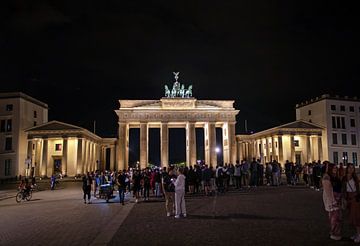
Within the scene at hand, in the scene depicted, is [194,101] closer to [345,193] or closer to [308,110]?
[308,110]

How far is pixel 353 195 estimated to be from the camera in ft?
32.7

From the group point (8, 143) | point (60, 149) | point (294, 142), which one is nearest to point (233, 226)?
point (8, 143)

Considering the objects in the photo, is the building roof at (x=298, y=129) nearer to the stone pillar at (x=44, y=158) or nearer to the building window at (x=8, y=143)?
the stone pillar at (x=44, y=158)

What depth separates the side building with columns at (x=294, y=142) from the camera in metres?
63.6

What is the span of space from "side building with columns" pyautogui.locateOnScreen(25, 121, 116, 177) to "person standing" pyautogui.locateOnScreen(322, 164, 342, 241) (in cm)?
5160

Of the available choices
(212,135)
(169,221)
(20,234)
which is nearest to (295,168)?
(169,221)

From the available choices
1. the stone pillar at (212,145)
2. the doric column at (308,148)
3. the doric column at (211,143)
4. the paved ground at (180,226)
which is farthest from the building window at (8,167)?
the doric column at (308,148)

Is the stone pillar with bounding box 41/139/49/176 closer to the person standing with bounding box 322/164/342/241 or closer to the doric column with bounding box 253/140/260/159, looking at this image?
the doric column with bounding box 253/140/260/159

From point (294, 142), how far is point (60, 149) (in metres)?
45.4

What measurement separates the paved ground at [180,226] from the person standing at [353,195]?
1.74 feet

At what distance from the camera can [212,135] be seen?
211 ft

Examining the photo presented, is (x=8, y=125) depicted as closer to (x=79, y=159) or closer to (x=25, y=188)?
(x=79, y=159)

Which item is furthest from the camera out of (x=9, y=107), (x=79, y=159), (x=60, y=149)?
(x=60, y=149)

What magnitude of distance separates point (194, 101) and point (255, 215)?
5068cm
